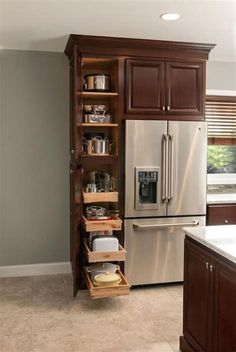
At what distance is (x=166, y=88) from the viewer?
146 inches

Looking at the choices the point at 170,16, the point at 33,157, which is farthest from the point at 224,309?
the point at 33,157

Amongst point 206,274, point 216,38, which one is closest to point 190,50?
point 216,38

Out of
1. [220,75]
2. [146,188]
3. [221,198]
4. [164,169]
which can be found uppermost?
[220,75]

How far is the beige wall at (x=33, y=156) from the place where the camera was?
3.99 m

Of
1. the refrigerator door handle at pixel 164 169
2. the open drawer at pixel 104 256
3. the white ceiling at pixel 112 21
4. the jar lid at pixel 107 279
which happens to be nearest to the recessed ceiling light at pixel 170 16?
the white ceiling at pixel 112 21

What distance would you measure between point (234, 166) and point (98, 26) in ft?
8.38

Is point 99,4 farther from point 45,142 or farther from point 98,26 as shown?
point 45,142

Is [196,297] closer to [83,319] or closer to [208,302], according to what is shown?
[208,302]

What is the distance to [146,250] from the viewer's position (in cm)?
375

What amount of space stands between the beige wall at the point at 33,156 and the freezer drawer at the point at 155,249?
87 cm

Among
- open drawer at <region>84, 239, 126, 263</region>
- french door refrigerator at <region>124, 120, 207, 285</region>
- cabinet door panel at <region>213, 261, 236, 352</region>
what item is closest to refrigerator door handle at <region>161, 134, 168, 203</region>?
french door refrigerator at <region>124, 120, 207, 285</region>

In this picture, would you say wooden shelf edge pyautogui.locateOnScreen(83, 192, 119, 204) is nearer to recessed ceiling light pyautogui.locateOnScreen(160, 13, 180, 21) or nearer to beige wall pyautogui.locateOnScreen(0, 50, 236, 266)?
beige wall pyautogui.locateOnScreen(0, 50, 236, 266)

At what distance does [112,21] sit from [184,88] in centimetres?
105

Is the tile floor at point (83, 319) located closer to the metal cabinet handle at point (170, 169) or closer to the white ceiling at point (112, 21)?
the metal cabinet handle at point (170, 169)
